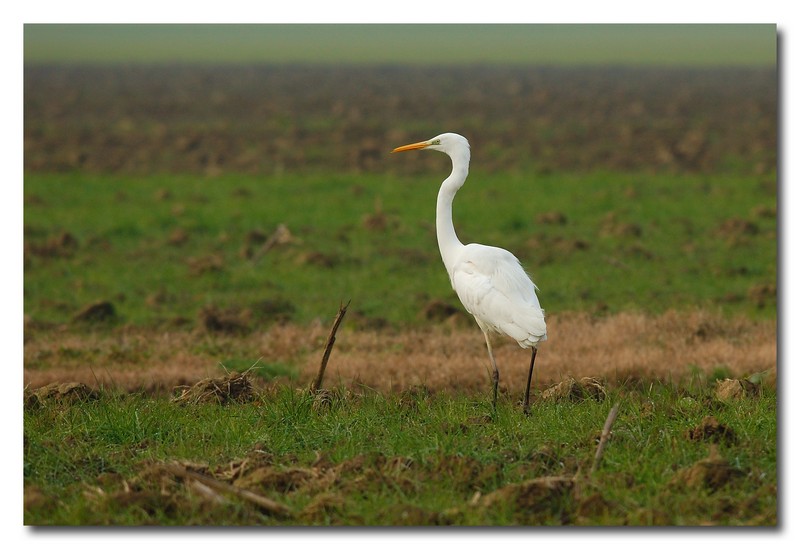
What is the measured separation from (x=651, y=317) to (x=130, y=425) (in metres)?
6.65

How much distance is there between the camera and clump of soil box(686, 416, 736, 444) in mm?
6152

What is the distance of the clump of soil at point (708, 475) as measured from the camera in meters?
5.59

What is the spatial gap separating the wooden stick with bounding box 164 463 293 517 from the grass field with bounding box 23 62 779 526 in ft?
0.06

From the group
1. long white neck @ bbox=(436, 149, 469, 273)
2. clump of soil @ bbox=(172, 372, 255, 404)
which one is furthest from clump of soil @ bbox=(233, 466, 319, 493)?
long white neck @ bbox=(436, 149, 469, 273)

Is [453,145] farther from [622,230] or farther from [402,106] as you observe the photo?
[402,106]

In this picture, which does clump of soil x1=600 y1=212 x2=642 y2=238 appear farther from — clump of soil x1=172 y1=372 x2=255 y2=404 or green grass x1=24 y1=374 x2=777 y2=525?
clump of soil x1=172 y1=372 x2=255 y2=404

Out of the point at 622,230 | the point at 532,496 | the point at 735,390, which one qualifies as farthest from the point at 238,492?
the point at 622,230

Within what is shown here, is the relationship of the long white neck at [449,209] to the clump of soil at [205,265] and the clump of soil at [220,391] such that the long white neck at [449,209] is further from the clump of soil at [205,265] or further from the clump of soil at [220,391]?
the clump of soil at [205,265]

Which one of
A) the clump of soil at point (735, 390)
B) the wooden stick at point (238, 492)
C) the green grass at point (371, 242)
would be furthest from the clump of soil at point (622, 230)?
the wooden stick at point (238, 492)

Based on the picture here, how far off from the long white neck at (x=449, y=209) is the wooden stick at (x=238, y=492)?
2746 mm

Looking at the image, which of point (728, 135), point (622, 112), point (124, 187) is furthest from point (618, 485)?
point (622, 112)

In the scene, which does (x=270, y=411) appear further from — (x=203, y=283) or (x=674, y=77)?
(x=674, y=77)

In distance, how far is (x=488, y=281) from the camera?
762cm
